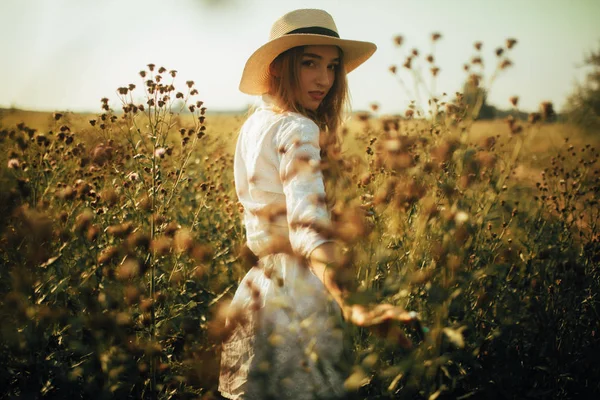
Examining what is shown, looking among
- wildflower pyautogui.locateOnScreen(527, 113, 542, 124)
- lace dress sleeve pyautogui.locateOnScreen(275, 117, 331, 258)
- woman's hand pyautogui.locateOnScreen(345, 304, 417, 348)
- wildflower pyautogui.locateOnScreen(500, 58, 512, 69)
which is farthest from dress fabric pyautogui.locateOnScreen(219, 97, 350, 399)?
wildflower pyautogui.locateOnScreen(500, 58, 512, 69)

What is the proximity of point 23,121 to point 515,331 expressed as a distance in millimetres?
2578

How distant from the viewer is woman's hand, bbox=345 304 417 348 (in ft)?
2.72

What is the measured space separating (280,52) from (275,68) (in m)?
0.10

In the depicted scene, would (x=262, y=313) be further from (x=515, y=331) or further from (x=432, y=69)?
(x=432, y=69)

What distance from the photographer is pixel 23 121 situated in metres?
2.02

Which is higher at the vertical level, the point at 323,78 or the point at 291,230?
the point at 323,78

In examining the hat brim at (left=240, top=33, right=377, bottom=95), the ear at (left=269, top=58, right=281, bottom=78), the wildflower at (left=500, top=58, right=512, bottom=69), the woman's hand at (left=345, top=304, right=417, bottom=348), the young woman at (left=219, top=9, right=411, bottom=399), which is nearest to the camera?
the woman's hand at (left=345, top=304, right=417, bottom=348)

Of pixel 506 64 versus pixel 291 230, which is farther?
pixel 506 64

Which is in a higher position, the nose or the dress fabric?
the nose

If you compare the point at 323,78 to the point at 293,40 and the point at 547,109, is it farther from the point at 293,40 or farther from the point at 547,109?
the point at 547,109

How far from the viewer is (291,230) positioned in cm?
110

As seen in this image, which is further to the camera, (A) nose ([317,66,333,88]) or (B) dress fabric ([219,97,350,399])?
(A) nose ([317,66,333,88])

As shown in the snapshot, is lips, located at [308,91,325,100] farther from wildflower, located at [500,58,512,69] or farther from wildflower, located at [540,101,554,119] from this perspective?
wildflower, located at [540,101,554,119]

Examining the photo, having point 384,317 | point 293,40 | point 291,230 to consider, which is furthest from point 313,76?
point 384,317
